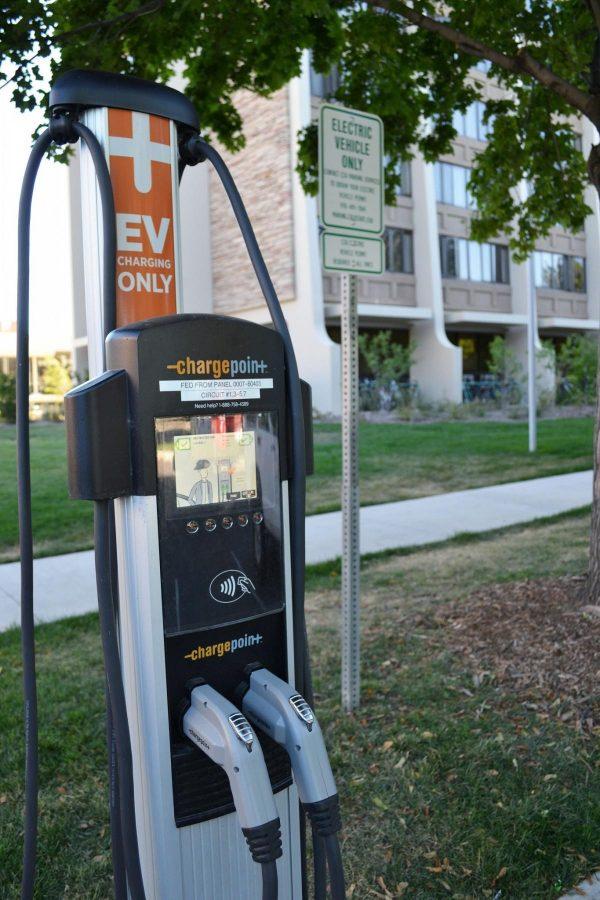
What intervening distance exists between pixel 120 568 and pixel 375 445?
13165mm

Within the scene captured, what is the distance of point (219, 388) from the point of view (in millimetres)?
1765

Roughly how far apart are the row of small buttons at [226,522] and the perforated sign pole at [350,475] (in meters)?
1.78

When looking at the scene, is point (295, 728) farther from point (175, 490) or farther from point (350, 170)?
point (350, 170)

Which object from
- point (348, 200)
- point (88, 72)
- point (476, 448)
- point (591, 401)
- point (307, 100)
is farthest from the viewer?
point (591, 401)

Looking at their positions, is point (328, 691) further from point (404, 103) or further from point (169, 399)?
point (404, 103)

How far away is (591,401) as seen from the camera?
79.7ft

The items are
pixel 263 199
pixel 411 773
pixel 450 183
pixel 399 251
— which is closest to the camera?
pixel 411 773

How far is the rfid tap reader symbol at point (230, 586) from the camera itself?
5.89 feet

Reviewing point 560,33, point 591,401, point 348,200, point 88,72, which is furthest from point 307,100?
point 88,72

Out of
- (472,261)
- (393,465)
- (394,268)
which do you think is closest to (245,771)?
(393,465)

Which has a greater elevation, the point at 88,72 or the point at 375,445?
the point at 88,72

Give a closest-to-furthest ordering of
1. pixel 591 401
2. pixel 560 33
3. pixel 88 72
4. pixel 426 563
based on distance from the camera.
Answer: pixel 88 72 < pixel 560 33 < pixel 426 563 < pixel 591 401

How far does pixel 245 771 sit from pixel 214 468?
621mm

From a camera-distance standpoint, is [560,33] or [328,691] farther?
[560,33]
